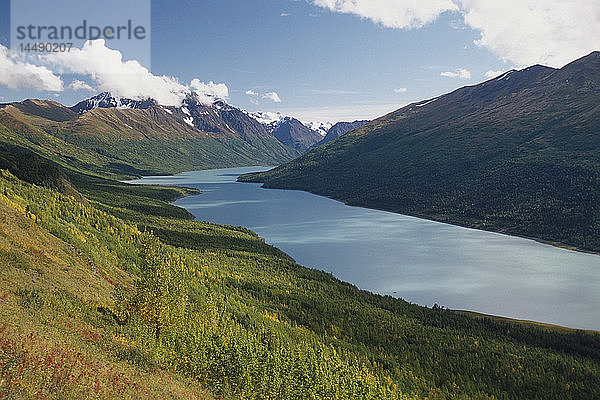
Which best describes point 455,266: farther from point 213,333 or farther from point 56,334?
point 56,334

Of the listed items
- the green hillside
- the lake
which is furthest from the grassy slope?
the lake

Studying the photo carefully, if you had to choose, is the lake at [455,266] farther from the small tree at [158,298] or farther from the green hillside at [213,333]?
the small tree at [158,298]

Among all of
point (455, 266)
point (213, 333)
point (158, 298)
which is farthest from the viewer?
point (455, 266)

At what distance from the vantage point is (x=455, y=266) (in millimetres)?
117312

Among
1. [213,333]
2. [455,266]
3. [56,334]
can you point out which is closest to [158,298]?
[213,333]

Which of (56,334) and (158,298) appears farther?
(158,298)

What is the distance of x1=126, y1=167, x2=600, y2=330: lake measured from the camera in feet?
288

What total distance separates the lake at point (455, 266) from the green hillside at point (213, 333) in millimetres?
12720

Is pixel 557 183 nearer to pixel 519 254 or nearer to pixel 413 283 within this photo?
pixel 519 254

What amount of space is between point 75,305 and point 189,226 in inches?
4333

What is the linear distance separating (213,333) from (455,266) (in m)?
93.3

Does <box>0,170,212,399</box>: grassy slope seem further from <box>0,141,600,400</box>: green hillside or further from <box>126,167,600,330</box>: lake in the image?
<box>126,167,600,330</box>: lake

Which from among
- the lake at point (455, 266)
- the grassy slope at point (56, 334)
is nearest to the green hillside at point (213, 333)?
the grassy slope at point (56, 334)

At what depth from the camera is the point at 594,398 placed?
48562 mm
